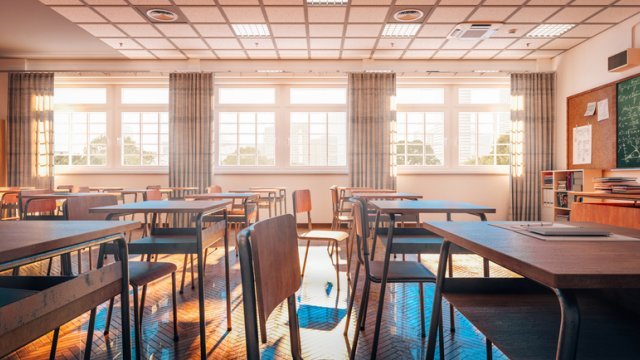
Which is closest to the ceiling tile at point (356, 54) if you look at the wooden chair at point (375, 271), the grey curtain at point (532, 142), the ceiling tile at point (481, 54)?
the ceiling tile at point (481, 54)

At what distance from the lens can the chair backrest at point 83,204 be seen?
6.41 ft

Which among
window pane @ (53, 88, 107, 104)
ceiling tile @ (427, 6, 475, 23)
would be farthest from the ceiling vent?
window pane @ (53, 88, 107, 104)

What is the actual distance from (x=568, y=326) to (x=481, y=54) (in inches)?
265

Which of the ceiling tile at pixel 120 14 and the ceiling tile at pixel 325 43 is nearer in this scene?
the ceiling tile at pixel 120 14

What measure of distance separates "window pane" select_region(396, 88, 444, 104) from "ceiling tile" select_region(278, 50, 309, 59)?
82.8 inches

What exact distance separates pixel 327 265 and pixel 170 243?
2.05 meters

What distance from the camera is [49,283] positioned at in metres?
1.07

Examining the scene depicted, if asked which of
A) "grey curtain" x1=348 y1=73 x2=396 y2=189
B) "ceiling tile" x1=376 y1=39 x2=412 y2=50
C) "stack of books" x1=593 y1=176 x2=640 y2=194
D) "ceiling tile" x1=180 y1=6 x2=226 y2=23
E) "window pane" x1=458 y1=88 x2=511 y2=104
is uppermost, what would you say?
"ceiling tile" x1=376 y1=39 x2=412 y2=50

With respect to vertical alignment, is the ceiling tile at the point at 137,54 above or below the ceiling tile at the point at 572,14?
above

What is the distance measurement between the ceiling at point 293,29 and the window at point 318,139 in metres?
1.22

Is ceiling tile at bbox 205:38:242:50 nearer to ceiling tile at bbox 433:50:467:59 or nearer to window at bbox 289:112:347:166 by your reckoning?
window at bbox 289:112:347:166

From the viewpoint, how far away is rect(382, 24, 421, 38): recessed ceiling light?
514 centimetres

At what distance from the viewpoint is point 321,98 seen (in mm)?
7078

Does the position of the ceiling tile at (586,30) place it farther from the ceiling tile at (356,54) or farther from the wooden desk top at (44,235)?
the wooden desk top at (44,235)
